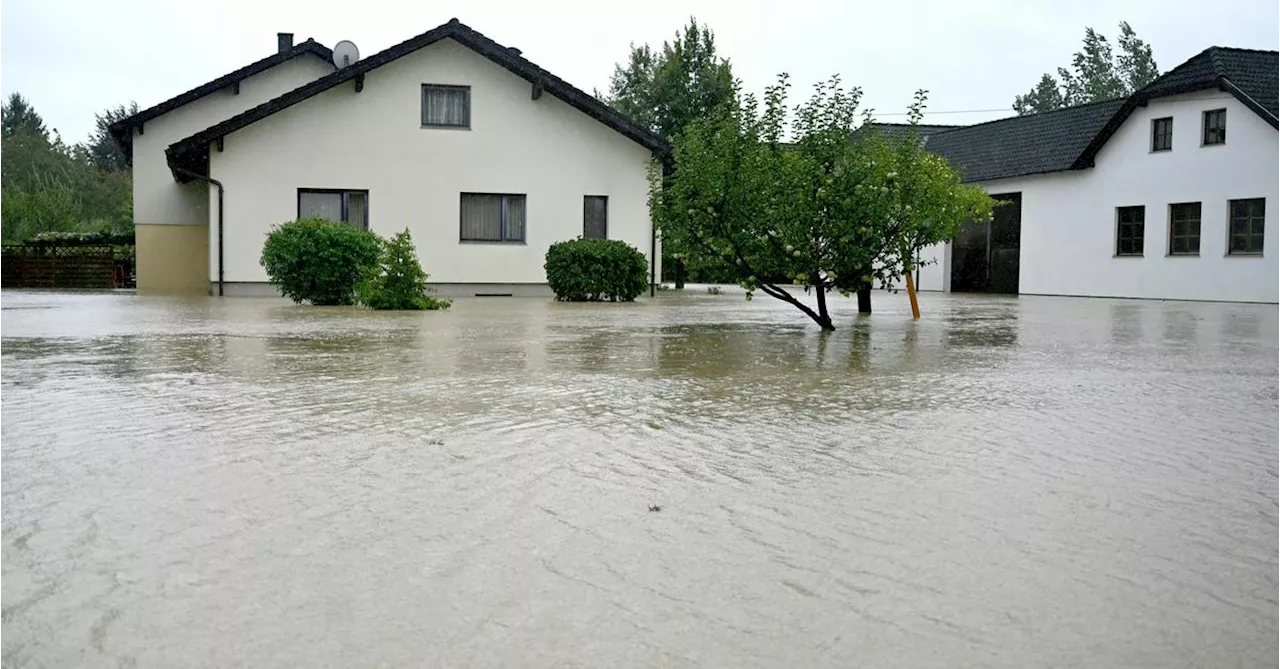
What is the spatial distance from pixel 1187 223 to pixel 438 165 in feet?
61.7

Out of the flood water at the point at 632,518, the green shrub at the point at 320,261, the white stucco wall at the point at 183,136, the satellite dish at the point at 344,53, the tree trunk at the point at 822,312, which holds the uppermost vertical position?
the satellite dish at the point at 344,53

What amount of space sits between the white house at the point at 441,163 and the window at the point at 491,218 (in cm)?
3

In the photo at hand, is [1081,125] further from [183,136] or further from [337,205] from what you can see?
[183,136]

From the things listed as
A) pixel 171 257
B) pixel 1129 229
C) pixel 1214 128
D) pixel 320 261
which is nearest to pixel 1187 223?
pixel 1129 229

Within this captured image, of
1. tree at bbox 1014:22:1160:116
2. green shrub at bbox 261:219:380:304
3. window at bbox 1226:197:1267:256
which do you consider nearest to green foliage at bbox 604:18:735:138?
window at bbox 1226:197:1267:256

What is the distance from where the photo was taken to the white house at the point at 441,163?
26547 millimetres

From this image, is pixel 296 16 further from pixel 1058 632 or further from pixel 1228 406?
pixel 1058 632

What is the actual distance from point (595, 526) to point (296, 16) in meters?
35.2

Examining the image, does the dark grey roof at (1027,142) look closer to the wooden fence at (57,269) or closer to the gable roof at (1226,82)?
the gable roof at (1226,82)

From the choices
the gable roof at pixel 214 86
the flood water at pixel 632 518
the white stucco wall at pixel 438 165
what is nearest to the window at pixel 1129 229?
the white stucco wall at pixel 438 165

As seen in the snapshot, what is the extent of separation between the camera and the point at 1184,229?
31.1m

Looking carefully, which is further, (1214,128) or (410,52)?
(1214,128)

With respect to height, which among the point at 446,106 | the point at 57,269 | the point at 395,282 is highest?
the point at 446,106

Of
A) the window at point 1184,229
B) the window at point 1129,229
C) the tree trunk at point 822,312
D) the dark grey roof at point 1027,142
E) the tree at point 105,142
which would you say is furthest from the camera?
the tree at point 105,142
